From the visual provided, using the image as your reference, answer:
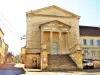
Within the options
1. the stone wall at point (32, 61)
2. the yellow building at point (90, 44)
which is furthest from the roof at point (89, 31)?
the stone wall at point (32, 61)

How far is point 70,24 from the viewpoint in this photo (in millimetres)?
34469

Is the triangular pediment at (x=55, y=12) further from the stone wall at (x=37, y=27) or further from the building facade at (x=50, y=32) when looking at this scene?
the stone wall at (x=37, y=27)

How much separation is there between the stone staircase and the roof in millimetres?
15331

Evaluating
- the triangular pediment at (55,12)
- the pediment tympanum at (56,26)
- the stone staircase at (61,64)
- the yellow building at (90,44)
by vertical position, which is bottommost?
the stone staircase at (61,64)

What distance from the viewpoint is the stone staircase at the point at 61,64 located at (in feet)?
72.9

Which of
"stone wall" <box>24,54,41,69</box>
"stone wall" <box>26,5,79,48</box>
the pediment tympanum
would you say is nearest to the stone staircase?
"stone wall" <box>24,54,41,69</box>

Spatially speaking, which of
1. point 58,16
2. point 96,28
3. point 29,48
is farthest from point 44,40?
point 96,28

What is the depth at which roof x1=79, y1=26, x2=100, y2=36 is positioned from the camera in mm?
40219

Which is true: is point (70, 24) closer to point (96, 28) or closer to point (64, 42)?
point (64, 42)

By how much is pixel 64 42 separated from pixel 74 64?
9.54 m

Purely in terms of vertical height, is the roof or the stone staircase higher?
the roof

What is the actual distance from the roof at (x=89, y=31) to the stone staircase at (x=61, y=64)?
50.3ft

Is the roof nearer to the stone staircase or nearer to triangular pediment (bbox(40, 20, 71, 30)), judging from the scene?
triangular pediment (bbox(40, 20, 71, 30))

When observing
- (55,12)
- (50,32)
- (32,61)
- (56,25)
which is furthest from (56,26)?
(32,61)
